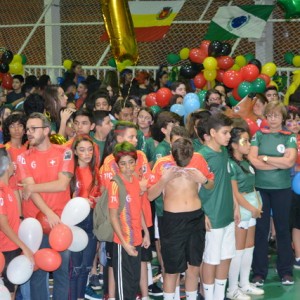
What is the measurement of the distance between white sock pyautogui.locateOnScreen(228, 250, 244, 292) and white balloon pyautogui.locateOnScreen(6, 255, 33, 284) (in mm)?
1850

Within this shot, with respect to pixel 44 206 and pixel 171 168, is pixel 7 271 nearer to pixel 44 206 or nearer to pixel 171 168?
pixel 44 206

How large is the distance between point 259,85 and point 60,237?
12.6 feet

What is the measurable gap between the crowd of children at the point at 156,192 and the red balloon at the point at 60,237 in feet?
0.35

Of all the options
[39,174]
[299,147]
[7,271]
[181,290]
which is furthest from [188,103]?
[7,271]

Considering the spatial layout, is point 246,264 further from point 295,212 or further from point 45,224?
→ point 45,224

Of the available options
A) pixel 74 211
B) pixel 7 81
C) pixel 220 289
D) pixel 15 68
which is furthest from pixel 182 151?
pixel 15 68

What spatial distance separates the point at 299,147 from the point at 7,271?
120 inches

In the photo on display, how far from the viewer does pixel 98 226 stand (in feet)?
16.5

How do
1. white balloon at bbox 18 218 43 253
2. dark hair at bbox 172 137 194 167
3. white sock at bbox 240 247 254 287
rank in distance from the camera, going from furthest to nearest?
white sock at bbox 240 247 254 287, dark hair at bbox 172 137 194 167, white balloon at bbox 18 218 43 253

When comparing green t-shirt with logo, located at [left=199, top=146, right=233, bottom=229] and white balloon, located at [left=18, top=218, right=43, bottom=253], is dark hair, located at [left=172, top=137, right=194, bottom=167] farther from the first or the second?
white balloon, located at [left=18, top=218, right=43, bottom=253]

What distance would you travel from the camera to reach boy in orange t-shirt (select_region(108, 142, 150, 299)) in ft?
15.9

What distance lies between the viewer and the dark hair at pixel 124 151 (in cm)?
485

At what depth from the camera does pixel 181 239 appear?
508cm

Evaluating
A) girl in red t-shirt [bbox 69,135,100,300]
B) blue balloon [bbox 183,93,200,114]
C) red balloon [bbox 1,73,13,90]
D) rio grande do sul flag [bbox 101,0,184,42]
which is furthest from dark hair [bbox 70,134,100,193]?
rio grande do sul flag [bbox 101,0,184,42]
